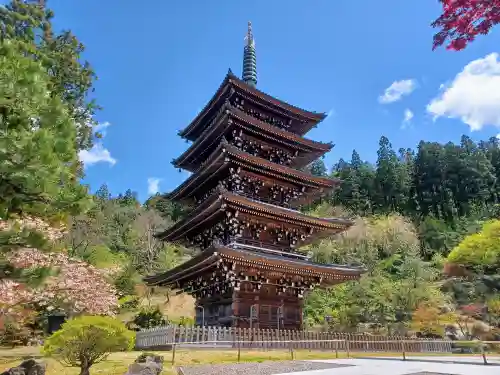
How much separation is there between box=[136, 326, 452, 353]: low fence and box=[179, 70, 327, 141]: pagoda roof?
13.7m

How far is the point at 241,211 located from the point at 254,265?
2806 mm

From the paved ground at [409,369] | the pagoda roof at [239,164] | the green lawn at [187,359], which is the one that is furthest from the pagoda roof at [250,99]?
the paved ground at [409,369]

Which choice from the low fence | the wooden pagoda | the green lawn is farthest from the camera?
the wooden pagoda

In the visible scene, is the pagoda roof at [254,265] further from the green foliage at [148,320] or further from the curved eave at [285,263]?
the green foliage at [148,320]


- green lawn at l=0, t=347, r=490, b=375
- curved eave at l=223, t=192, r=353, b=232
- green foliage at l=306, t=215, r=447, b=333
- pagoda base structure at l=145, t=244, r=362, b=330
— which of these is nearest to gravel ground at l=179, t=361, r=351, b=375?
green lawn at l=0, t=347, r=490, b=375

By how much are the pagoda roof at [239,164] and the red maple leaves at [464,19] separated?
14.2 meters

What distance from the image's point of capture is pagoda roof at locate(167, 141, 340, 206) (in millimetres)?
19766

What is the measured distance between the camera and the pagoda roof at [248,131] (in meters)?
21.3

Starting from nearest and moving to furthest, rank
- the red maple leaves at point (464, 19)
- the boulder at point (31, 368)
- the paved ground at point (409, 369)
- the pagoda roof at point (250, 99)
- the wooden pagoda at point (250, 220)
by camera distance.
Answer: the red maple leaves at point (464, 19) → the paved ground at point (409, 369) → the boulder at point (31, 368) → the wooden pagoda at point (250, 220) → the pagoda roof at point (250, 99)

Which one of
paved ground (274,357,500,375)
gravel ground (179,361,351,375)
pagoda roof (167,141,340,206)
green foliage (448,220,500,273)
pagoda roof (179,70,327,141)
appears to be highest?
pagoda roof (179,70,327,141)

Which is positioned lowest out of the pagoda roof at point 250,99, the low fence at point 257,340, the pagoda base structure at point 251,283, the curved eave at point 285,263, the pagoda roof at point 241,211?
the low fence at point 257,340

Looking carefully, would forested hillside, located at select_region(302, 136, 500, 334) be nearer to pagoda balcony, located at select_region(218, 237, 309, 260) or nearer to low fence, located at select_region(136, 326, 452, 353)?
pagoda balcony, located at select_region(218, 237, 309, 260)

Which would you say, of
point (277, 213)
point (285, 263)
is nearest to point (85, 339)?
point (285, 263)

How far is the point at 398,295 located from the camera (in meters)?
32.6
